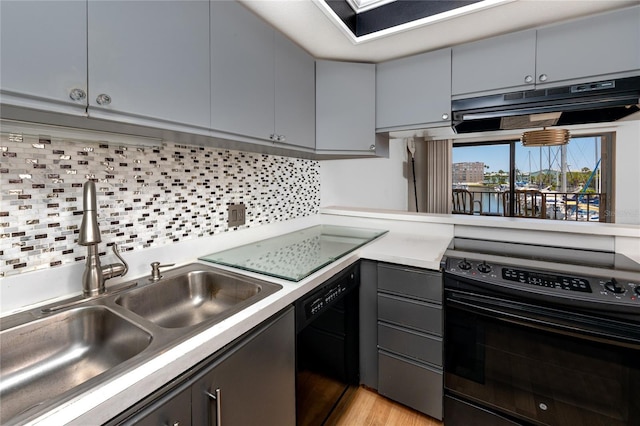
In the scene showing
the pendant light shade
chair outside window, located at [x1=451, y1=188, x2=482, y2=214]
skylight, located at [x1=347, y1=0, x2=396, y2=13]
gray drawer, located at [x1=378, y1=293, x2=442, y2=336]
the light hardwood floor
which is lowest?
the light hardwood floor

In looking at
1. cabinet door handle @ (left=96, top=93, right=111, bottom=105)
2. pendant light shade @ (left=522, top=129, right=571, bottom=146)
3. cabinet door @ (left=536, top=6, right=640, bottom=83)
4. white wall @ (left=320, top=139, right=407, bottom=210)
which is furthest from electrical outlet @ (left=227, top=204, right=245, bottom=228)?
pendant light shade @ (left=522, top=129, right=571, bottom=146)

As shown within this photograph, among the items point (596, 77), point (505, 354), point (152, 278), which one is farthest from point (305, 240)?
point (596, 77)

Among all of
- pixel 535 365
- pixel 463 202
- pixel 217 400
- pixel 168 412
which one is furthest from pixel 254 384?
pixel 463 202

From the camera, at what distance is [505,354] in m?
1.22

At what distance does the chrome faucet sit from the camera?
0.92 m

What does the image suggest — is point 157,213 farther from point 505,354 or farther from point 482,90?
point 482,90

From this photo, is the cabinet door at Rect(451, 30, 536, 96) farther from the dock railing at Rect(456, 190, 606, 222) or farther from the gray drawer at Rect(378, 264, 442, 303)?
the dock railing at Rect(456, 190, 606, 222)

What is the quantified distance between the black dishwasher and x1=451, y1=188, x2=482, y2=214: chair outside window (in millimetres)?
4099

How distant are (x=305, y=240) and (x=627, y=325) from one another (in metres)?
1.49

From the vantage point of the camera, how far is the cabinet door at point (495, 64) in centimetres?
143

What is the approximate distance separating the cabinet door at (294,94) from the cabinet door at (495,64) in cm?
85

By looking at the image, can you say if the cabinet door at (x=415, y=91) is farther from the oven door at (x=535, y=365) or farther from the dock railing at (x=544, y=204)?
the dock railing at (x=544, y=204)

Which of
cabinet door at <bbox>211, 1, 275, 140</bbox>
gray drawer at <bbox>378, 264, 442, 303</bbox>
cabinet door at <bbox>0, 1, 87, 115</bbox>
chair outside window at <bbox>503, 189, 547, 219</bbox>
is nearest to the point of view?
cabinet door at <bbox>0, 1, 87, 115</bbox>

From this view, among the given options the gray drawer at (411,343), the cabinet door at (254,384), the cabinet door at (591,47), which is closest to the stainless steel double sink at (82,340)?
the cabinet door at (254,384)
